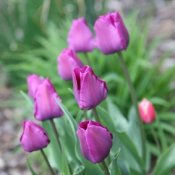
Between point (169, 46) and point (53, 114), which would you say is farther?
point (169, 46)

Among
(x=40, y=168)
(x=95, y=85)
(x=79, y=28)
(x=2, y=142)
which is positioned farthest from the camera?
(x=2, y=142)

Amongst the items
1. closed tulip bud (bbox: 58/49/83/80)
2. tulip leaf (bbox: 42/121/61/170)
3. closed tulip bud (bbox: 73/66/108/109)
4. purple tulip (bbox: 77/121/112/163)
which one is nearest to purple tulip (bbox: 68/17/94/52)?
closed tulip bud (bbox: 58/49/83/80)

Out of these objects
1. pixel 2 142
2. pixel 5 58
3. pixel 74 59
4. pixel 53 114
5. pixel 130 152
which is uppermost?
pixel 74 59

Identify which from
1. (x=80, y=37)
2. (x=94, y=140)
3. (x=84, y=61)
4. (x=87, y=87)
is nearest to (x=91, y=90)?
(x=87, y=87)

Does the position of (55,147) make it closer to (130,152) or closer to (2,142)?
(130,152)

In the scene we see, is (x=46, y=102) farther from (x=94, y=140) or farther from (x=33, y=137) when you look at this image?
(x=94, y=140)

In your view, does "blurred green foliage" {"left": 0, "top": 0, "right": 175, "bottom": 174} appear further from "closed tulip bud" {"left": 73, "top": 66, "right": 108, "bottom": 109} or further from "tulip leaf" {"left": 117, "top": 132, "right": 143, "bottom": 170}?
"closed tulip bud" {"left": 73, "top": 66, "right": 108, "bottom": 109}

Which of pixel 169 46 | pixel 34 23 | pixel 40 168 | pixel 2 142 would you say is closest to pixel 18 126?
pixel 2 142
